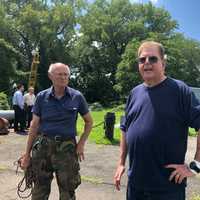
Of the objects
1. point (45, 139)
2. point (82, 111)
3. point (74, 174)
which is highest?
point (82, 111)

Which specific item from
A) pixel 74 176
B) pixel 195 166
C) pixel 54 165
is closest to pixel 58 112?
pixel 54 165

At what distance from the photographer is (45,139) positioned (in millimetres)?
4988

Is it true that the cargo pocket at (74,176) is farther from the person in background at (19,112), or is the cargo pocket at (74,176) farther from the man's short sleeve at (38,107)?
the person in background at (19,112)

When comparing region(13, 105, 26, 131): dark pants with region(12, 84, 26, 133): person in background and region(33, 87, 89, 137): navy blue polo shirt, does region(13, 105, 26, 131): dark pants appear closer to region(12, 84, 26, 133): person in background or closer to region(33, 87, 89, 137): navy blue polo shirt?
region(12, 84, 26, 133): person in background

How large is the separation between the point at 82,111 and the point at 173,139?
6.54 ft

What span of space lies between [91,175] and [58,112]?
3584 millimetres

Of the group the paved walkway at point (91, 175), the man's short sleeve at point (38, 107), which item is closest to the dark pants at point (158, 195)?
the man's short sleeve at point (38, 107)

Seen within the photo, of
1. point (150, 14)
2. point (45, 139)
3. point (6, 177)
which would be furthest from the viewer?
point (150, 14)

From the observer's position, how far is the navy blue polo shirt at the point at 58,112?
197 inches

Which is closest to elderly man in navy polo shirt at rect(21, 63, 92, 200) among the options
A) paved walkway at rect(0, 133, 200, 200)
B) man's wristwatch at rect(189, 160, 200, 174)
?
paved walkway at rect(0, 133, 200, 200)

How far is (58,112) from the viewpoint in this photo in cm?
500

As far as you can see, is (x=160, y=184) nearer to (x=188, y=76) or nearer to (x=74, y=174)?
(x=74, y=174)

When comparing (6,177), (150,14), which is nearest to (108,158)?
(6,177)

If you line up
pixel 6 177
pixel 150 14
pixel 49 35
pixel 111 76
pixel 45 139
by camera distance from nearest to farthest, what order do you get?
pixel 45 139 → pixel 6 177 → pixel 49 35 → pixel 111 76 → pixel 150 14
